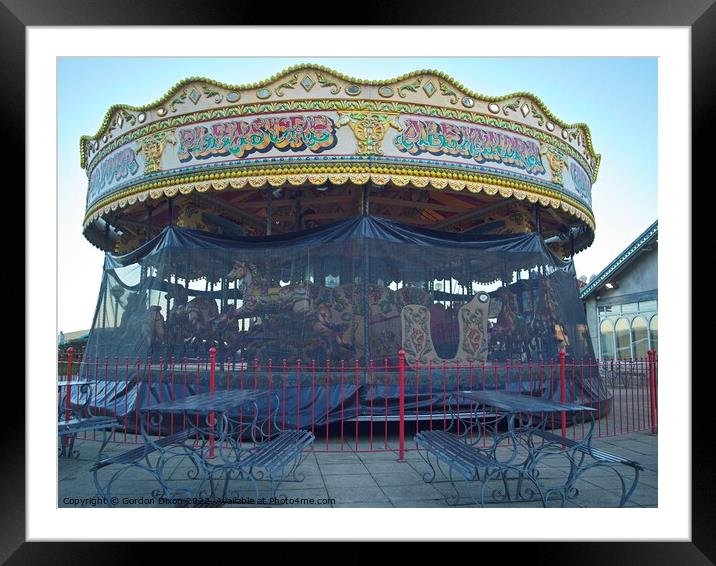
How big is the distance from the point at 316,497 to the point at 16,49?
13.9ft

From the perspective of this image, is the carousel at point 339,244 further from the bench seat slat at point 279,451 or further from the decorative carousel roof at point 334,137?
the bench seat slat at point 279,451

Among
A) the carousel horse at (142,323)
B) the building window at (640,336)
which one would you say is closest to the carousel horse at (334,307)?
the carousel horse at (142,323)

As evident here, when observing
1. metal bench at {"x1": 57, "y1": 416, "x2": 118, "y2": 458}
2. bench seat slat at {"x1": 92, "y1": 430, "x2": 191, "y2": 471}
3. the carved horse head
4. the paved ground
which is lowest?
the paved ground

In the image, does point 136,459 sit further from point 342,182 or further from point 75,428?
point 342,182

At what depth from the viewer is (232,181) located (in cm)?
747

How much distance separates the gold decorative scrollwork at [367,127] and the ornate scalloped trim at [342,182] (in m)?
0.33

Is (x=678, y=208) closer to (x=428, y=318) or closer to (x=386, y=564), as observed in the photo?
(x=386, y=564)

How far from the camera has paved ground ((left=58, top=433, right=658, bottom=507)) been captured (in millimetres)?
4203

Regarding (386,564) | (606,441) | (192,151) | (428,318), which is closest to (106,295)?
(192,151)

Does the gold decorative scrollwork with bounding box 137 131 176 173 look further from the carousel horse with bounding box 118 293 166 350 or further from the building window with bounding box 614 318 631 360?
the building window with bounding box 614 318 631 360

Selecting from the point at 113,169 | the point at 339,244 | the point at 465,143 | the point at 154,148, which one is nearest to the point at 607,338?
the point at 465,143

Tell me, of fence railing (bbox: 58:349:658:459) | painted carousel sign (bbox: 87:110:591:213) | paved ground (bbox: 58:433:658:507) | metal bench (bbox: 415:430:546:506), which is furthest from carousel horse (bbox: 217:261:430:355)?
metal bench (bbox: 415:430:546:506)

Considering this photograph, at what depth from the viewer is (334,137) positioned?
7301 millimetres

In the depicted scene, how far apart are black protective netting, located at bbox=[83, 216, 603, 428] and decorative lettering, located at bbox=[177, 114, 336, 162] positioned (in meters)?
1.30
